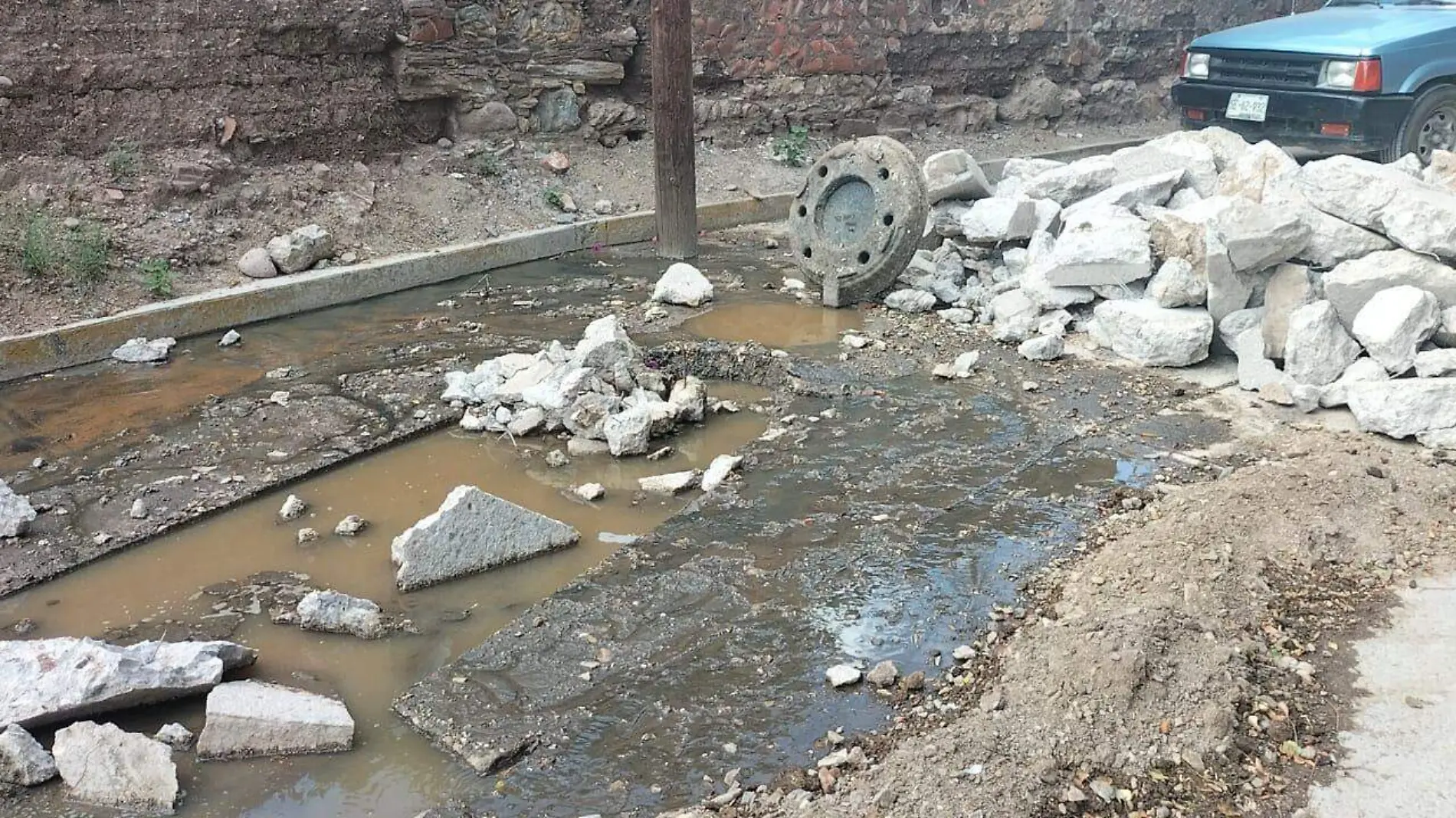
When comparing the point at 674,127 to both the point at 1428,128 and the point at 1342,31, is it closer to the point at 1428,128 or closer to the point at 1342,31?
the point at 1342,31

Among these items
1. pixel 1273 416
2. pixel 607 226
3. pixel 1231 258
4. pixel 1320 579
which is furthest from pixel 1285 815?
pixel 607 226

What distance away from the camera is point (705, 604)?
12.7ft

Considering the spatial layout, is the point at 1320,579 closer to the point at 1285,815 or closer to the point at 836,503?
the point at 1285,815

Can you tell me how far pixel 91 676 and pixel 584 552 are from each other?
66.9 inches

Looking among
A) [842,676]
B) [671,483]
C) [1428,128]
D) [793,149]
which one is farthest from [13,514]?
[1428,128]

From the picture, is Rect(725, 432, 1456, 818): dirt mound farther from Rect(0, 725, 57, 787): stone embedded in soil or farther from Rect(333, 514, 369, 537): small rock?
Rect(333, 514, 369, 537): small rock

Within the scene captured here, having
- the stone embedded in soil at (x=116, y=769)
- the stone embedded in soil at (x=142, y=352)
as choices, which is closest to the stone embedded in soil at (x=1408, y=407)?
the stone embedded in soil at (x=116, y=769)

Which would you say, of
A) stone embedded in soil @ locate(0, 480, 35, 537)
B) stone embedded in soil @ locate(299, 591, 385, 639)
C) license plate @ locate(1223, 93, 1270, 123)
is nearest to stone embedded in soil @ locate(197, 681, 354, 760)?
stone embedded in soil @ locate(299, 591, 385, 639)

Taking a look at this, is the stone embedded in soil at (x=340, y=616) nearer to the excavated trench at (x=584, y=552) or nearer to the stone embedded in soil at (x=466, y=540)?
the excavated trench at (x=584, y=552)

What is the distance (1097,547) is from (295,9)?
7610mm

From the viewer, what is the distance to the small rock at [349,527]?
4465mm

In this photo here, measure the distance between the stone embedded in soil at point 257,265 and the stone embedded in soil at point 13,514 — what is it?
330cm

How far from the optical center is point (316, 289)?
7523 mm

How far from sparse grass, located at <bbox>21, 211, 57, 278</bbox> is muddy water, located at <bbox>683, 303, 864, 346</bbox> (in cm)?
397
